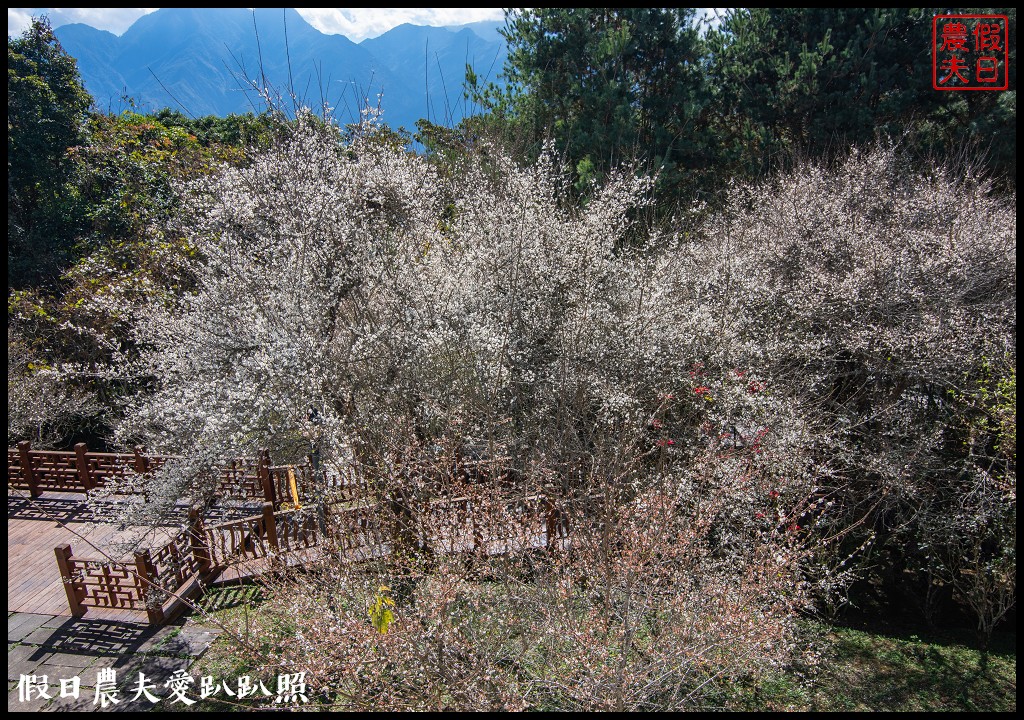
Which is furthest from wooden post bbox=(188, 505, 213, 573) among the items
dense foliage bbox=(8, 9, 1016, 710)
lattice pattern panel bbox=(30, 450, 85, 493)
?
lattice pattern panel bbox=(30, 450, 85, 493)

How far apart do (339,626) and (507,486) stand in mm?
2988

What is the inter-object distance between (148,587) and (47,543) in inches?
120

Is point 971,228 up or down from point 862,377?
up

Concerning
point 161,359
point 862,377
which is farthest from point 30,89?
point 862,377

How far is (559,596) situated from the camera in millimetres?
4633

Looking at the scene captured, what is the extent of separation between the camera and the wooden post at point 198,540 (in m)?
6.87

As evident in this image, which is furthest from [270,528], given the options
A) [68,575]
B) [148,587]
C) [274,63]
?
[274,63]

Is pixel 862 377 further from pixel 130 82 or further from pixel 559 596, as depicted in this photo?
pixel 130 82

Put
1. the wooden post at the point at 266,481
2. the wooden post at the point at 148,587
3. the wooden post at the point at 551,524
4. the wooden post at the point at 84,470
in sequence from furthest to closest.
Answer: the wooden post at the point at 84,470
the wooden post at the point at 266,481
the wooden post at the point at 148,587
the wooden post at the point at 551,524

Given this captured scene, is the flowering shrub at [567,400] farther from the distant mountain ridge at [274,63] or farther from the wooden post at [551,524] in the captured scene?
the distant mountain ridge at [274,63]

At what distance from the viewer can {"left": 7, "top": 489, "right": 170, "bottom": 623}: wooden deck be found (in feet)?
21.4

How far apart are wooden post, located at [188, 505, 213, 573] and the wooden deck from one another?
563 millimetres

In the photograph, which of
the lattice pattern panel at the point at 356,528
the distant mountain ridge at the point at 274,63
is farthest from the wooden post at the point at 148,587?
the distant mountain ridge at the point at 274,63

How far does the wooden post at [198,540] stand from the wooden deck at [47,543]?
56 centimetres
